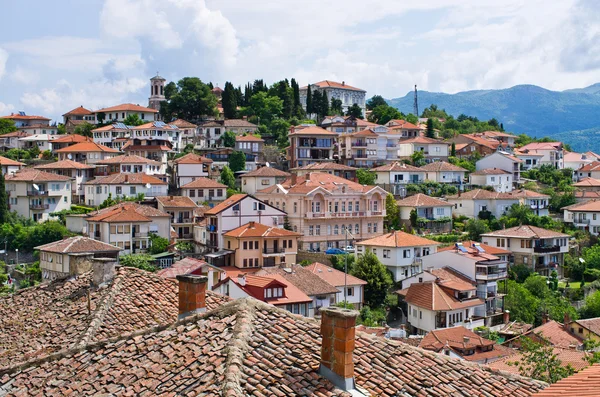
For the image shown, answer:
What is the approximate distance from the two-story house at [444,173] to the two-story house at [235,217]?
951 inches

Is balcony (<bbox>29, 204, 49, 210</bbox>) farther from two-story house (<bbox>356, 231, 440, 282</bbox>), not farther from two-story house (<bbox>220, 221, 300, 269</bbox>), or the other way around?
two-story house (<bbox>356, 231, 440, 282</bbox>)

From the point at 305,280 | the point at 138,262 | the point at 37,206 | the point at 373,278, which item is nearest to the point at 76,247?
the point at 138,262

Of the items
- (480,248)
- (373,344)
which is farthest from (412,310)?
(373,344)

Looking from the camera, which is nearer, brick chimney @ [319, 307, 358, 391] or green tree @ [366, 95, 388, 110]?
brick chimney @ [319, 307, 358, 391]

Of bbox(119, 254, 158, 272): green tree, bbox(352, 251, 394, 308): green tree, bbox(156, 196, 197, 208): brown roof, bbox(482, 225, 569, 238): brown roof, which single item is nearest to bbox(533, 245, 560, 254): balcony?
bbox(482, 225, 569, 238): brown roof

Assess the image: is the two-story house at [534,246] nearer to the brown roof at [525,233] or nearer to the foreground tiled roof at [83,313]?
the brown roof at [525,233]

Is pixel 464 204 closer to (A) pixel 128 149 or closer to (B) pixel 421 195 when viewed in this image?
(B) pixel 421 195

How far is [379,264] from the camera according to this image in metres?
51.8

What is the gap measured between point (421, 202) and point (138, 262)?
27.4 metres

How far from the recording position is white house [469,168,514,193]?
7950 cm

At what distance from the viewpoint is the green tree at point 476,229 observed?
65.6 m

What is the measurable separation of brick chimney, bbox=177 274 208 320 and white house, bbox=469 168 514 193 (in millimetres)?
69398

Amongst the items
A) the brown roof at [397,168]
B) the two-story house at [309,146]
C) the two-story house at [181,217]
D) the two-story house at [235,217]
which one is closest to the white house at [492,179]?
the brown roof at [397,168]

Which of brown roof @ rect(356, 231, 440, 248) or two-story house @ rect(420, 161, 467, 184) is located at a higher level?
two-story house @ rect(420, 161, 467, 184)
